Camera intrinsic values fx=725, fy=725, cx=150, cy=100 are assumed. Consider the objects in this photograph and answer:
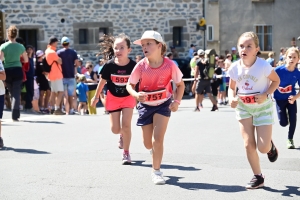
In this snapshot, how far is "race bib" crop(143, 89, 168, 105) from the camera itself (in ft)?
26.8

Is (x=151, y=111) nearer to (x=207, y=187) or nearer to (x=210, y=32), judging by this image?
(x=207, y=187)

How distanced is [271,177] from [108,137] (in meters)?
4.71

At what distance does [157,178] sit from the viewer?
8062 millimetres

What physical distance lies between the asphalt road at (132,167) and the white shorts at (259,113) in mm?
731

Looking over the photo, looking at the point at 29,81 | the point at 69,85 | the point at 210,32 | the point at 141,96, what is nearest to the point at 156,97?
the point at 141,96

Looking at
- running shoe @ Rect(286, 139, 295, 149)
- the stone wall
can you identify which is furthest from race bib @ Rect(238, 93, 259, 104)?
Answer: the stone wall

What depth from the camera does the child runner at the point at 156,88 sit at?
26.8ft

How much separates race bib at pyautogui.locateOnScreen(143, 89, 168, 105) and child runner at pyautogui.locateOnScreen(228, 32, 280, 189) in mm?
884

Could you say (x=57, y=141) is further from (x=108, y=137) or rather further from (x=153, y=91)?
(x=153, y=91)

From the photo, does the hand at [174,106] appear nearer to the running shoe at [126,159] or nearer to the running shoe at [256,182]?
the running shoe at [256,182]

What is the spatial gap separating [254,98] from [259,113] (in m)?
0.18

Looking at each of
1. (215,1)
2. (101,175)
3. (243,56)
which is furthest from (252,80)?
(215,1)

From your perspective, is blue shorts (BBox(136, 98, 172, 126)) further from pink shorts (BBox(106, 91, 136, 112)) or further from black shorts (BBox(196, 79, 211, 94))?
black shorts (BBox(196, 79, 211, 94))

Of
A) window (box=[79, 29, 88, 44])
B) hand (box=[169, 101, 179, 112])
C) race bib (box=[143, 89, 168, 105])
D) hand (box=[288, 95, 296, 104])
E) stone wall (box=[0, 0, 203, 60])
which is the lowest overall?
hand (box=[288, 95, 296, 104])
